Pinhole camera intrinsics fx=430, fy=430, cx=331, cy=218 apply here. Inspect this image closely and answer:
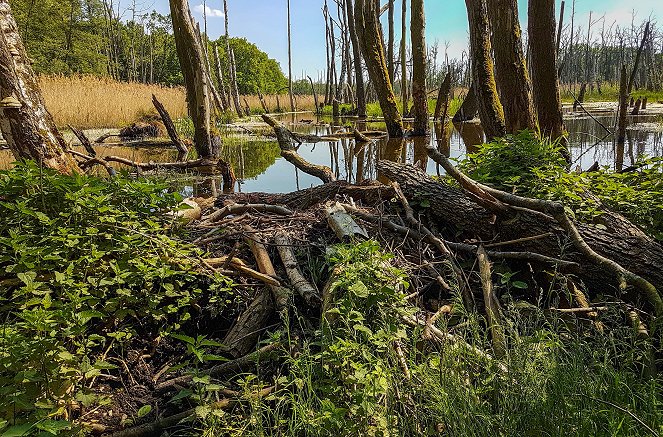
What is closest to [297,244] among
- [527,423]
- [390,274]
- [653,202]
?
[390,274]

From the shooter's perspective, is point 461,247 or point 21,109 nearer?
point 461,247

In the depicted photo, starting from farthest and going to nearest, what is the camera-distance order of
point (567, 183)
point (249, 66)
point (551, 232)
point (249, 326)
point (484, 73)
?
point (249, 66)
point (484, 73)
point (567, 183)
point (551, 232)
point (249, 326)

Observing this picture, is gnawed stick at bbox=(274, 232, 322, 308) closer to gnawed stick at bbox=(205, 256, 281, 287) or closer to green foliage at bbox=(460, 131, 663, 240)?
gnawed stick at bbox=(205, 256, 281, 287)

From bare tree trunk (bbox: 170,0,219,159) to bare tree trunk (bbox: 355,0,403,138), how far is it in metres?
5.70

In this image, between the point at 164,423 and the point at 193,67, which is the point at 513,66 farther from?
the point at 193,67

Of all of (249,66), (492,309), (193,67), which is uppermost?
(249,66)

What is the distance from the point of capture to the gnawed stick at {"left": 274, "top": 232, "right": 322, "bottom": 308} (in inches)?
88.7

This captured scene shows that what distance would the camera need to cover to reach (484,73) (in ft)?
19.0

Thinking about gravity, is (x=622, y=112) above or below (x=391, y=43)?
below

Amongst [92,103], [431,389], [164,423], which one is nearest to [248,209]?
[164,423]

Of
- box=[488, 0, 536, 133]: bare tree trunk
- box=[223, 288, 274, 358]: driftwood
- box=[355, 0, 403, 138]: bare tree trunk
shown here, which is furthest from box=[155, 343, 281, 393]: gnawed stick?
box=[355, 0, 403, 138]: bare tree trunk

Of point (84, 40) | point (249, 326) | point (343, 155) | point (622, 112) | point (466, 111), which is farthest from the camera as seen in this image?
point (84, 40)

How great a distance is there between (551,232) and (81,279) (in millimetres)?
2575

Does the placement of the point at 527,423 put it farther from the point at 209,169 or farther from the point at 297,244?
the point at 209,169
